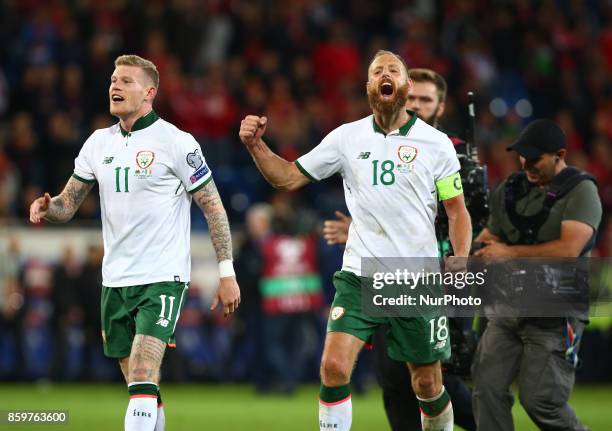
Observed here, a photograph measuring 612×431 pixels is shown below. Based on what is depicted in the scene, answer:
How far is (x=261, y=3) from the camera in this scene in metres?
21.3

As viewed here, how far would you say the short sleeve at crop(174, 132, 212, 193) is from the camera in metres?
7.95

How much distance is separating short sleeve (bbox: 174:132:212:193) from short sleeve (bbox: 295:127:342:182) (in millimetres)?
659

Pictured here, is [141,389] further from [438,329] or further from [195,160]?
[438,329]

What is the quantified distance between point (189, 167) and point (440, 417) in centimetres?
237

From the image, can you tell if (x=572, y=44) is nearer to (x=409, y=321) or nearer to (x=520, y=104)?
(x=520, y=104)

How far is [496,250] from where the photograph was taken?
8.51m

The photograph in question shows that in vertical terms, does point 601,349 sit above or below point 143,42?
below

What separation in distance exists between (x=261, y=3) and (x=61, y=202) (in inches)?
539

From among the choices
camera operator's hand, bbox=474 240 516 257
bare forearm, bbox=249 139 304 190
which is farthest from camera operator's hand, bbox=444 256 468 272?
bare forearm, bbox=249 139 304 190

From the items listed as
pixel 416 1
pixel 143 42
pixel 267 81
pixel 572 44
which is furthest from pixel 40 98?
pixel 572 44

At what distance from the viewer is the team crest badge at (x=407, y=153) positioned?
7754mm

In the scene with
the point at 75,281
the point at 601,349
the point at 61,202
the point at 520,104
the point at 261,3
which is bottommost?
the point at 601,349

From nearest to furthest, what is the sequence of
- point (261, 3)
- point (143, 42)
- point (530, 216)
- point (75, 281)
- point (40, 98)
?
point (530, 216)
point (75, 281)
point (40, 98)
point (143, 42)
point (261, 3)

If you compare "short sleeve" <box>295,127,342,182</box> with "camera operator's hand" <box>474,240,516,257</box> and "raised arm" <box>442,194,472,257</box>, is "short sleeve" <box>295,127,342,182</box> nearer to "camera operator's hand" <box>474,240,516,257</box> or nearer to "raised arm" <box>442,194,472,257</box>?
"raised arm" <box>442,194,472,257</box>
